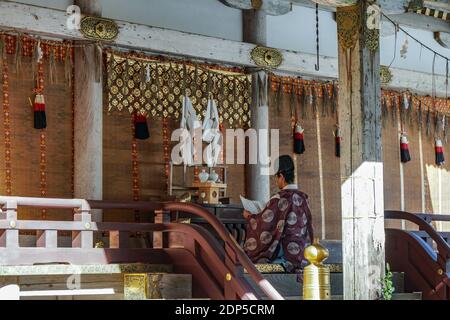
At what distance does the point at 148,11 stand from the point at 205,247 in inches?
170

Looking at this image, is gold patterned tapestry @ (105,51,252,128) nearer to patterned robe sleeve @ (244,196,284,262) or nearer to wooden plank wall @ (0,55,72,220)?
wooden plank wall @ (0,55,72,220)

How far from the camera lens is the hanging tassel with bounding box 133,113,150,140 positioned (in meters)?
11.6

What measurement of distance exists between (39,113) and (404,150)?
6.01m

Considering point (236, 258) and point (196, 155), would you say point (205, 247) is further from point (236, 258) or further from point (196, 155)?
point (196, 155)

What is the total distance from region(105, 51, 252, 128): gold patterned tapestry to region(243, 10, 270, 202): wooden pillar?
0.50 feet

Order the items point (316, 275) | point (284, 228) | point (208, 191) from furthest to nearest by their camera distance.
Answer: point (208, 191)
point (284, 228)
point (316, 275)

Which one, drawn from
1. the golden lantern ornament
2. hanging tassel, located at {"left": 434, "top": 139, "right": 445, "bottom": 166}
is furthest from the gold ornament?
hanging tassel, located at {"left": 434, "top": 139, "right": 445, "bottom": 166}

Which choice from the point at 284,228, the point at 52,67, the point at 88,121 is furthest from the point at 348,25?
the point at 52,67

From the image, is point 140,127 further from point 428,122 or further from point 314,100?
point 428,122

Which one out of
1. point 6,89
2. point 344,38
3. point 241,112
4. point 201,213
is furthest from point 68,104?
point 344,38

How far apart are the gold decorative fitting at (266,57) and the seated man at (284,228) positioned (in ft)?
10.9

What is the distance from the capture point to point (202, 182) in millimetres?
11328

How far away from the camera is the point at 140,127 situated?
1160 cm

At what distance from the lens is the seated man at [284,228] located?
904 centimetres
